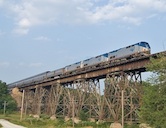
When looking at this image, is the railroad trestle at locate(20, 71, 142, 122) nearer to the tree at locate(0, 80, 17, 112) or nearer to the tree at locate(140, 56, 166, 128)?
the tree at locate(140, 56, 166, 128)

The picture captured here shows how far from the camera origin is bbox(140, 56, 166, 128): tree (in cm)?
1879

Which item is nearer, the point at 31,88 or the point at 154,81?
the point at 154,81

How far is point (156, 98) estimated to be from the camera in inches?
760

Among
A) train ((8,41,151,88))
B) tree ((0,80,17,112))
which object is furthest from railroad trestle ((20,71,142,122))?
tree ((0,80,17,112))

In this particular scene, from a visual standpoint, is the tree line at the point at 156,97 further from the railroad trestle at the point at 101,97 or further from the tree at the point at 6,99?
the tree at the point at 6,99

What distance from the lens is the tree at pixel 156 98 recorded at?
18792 mm

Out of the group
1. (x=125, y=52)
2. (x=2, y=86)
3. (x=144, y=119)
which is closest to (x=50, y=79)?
(x=125, y=52)

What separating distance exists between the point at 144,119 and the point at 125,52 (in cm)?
1588

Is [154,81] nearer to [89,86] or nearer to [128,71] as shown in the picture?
[128,71]

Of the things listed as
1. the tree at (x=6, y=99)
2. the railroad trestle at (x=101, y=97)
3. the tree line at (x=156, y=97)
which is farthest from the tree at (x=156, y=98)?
the tree at (x=6, y=99)

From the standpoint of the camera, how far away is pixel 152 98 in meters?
19.5

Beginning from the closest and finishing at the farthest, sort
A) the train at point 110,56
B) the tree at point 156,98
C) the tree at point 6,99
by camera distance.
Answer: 1. the tree at point 156,98
2. the train at point 110,56
3. the tree at point 6,99

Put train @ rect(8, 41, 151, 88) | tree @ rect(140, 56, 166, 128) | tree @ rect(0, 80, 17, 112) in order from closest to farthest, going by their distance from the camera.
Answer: tree @ rect(140, 56, 166, 128), train @ rect(8, 41, 151, 88), tree @ rect(0, 80, 17, 112)

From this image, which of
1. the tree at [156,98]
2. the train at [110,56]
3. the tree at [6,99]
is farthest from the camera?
the tree at [6,99]
